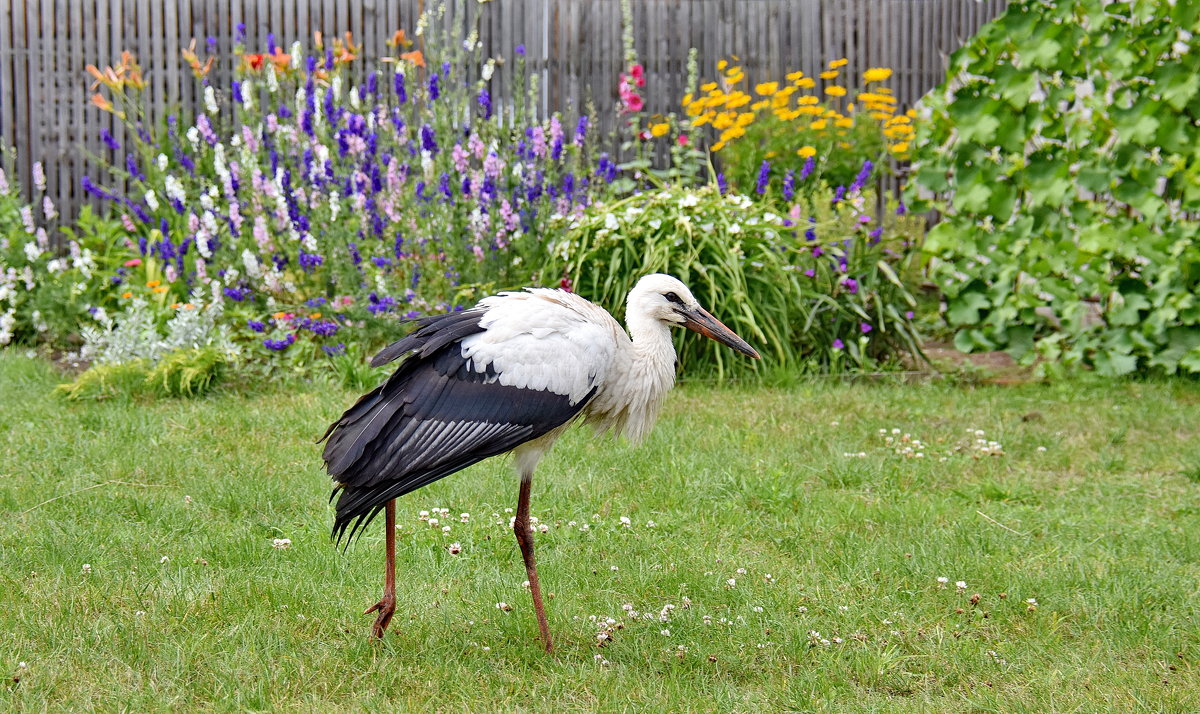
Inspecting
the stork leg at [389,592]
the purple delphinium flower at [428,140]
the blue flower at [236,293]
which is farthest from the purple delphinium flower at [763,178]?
the stork leg at [389,592]

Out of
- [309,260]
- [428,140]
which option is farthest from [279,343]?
[428,140]

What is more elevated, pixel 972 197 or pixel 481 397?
pixel 972 197

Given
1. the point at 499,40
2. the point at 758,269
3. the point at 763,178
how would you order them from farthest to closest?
1. the point at 499,40
2. the point at 763,178
3. the point at 758,269

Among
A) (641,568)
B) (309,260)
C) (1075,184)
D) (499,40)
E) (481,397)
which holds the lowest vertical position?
(641,568)

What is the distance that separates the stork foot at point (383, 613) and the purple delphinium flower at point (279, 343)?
3.22 m

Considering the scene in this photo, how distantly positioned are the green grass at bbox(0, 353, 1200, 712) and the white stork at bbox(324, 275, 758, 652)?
1.00 feet

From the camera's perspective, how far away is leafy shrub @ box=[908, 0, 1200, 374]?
20.8 ft

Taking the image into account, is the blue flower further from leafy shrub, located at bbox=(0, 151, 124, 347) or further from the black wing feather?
the black wing feather

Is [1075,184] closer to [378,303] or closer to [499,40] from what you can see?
[378,303]

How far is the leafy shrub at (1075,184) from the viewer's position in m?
6.35

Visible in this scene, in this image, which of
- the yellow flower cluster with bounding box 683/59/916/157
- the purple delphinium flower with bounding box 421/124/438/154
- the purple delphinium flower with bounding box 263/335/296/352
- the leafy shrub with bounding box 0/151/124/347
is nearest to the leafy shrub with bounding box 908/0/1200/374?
the yellow flower cluster with bounding box 683/59/916/157

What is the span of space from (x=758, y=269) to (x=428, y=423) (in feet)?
12.8

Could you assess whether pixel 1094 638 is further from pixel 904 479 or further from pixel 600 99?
pixel 600 99

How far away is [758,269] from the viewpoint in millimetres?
6668
